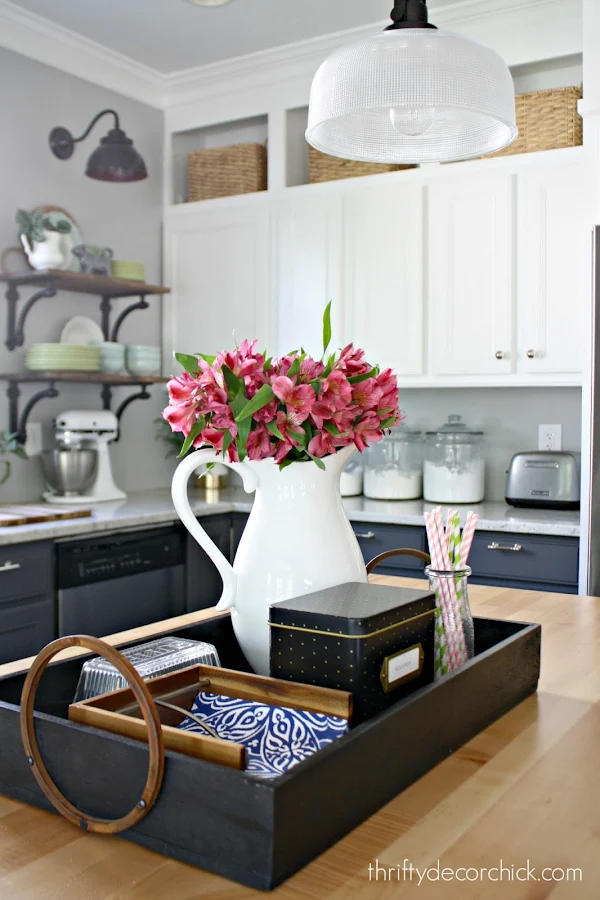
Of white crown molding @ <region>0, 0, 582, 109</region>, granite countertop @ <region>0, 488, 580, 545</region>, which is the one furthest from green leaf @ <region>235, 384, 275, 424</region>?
white crown molding @ <region>0, 0, 582, 109</region>

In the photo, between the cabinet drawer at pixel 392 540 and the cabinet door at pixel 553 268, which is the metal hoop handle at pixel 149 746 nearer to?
the cabinet drawer at pixel 392 540

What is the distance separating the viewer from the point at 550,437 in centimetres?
356

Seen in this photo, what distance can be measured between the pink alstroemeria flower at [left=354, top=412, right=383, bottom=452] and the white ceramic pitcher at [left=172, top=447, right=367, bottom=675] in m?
0.02

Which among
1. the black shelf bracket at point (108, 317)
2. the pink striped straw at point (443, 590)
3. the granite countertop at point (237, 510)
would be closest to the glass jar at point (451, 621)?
the pink striped straw at point (443, 590)

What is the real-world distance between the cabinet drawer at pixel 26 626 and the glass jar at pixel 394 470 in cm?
140

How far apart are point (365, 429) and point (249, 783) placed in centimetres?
56

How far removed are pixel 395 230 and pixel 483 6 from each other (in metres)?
0.86

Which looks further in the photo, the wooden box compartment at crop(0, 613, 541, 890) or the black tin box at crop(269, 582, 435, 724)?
the black tin box at crop(269, 582, 435, 724)

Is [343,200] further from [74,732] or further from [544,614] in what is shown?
[74,732]

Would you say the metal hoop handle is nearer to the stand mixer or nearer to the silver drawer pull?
the silver drawer pull

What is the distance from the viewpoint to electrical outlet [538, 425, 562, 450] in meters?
3.54

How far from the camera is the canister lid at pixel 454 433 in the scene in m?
3.50

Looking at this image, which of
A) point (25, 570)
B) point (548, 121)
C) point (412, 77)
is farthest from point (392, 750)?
point (548, 121)

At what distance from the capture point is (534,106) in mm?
3232
